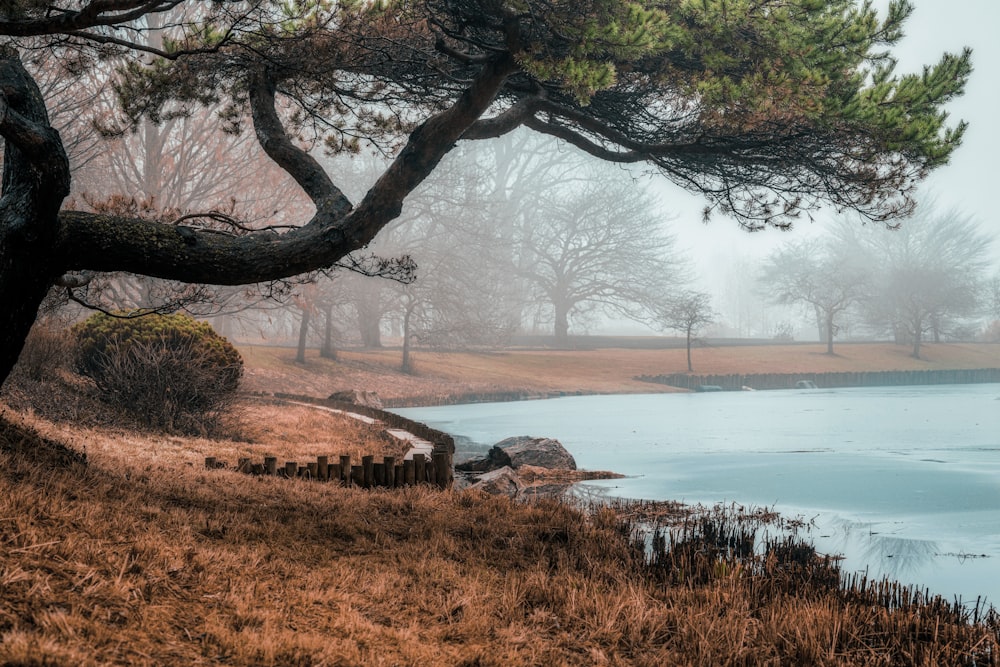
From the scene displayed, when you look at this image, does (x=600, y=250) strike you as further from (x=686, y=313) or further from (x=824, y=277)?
(x=824, y=277)

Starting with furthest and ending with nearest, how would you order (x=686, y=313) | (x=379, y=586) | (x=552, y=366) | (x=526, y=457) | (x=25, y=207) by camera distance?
(x=686, y=313), (x=552, y=366), (x=526, y=457), (x=25, y=207), (x=379, y=586)

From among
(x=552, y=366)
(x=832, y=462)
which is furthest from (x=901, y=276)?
(x=832, y=462)

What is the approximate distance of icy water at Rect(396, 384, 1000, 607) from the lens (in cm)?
763

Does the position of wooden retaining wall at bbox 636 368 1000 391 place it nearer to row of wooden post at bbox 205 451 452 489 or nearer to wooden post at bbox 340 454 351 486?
row of wooden post at bbox 205 451 452 489

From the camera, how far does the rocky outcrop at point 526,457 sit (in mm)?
10977

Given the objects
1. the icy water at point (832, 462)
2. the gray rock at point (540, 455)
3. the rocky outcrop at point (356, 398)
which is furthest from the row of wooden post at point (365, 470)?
the rocky outcrop at point (356, 398)

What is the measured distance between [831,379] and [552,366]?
13.9 metres

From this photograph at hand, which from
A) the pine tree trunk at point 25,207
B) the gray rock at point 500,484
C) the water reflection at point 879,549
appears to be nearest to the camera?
the pine tree trunk at point 25,207

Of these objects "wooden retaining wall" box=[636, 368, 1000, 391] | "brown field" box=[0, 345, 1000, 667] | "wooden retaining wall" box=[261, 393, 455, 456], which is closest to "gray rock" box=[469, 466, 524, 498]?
"wooden retaining wall" box=[261, 393, 455, 456]

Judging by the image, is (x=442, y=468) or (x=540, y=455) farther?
(x=540, y=455)

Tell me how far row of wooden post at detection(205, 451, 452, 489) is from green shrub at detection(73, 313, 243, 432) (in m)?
2.70

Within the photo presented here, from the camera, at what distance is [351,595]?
171 inches

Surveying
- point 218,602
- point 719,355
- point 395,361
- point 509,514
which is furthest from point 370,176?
point 218,602

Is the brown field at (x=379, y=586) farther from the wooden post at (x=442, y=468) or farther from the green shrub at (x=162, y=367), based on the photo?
the green shrub at (x=162, y=367)
